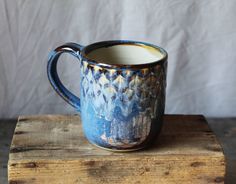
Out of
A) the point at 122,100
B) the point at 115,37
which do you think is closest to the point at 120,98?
the point at 122,100

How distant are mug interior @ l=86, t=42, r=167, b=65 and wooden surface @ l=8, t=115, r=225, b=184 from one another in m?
0.10

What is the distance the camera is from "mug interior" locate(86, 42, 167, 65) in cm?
56

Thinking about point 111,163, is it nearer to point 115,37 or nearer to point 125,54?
point 125,54

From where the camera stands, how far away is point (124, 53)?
0.57m

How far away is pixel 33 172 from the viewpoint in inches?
20.7

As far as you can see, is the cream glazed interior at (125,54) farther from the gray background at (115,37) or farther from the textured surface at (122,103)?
the gray background at (115,37)

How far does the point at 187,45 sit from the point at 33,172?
14.3 inches

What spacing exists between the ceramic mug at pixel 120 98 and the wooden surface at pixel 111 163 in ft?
0.05

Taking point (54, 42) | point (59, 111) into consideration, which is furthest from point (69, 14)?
point (59, 111)

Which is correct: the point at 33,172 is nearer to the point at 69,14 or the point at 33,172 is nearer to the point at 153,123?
the point at 153,123

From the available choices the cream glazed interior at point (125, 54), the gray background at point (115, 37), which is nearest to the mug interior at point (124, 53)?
the cream glazed interior at point (125, 54)

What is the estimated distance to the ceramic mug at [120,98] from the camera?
0.49 meters

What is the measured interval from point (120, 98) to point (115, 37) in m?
0.29

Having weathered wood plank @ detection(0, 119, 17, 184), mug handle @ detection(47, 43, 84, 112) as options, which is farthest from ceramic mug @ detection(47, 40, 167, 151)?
weathered wood plank @ detection(0, 119, 17, 184)
